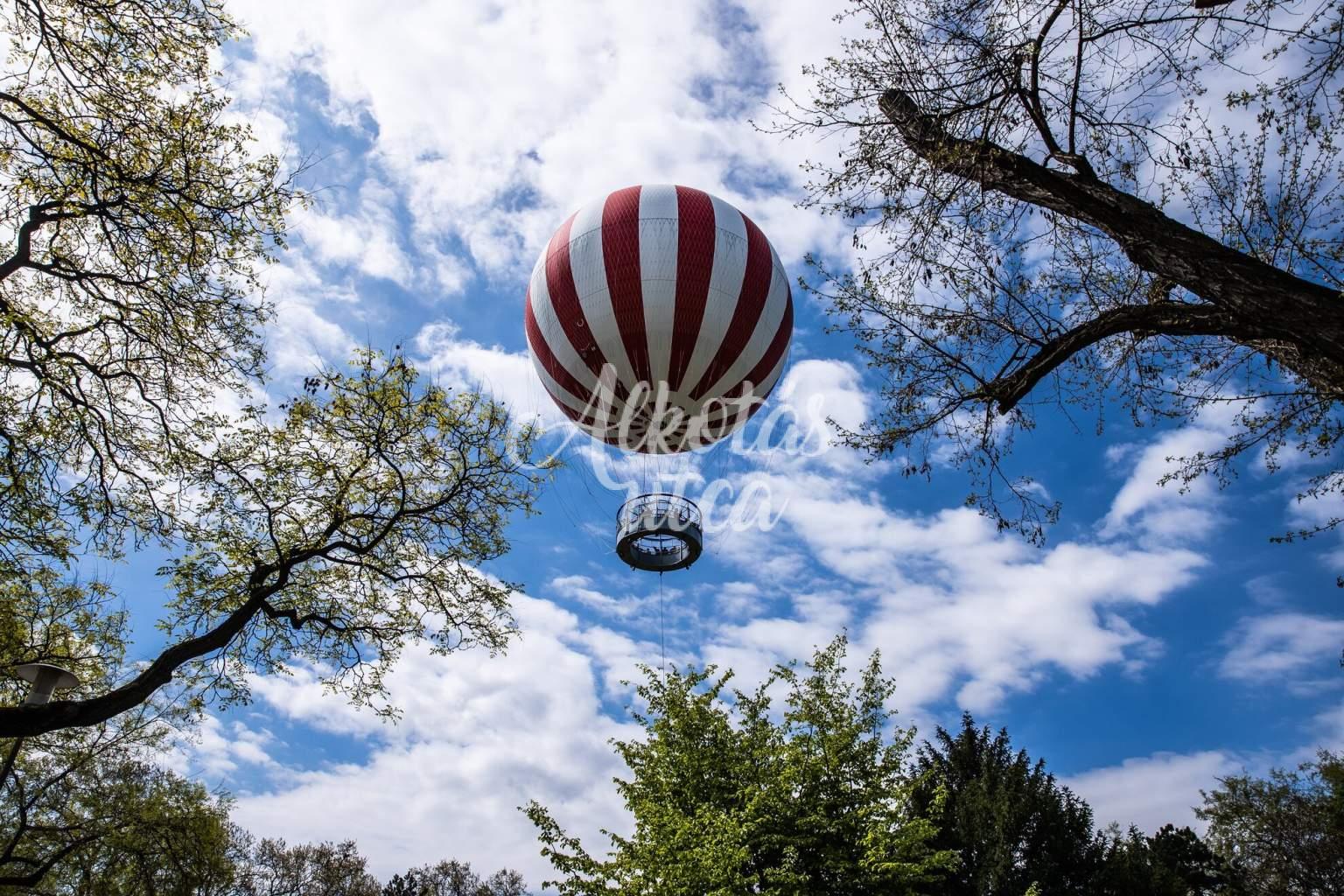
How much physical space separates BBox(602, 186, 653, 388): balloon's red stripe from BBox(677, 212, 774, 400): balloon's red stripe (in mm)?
1513

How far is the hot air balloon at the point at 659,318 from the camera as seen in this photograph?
58.4 ft

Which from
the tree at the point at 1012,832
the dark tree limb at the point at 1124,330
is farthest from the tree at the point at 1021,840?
the dark tree limb at the point at 1124,330

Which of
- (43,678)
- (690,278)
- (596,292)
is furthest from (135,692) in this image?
(690,278)

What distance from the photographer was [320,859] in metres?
41.3

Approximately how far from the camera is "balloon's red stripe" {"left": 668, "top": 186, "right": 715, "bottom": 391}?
17.8m

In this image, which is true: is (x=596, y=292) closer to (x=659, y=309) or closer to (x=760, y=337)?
(x=659, y=309)

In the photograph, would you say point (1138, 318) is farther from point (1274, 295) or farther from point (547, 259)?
point (547, 259)

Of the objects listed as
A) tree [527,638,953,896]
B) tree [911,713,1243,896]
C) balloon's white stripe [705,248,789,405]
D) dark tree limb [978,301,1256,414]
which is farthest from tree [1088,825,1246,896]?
dark tree limb [978,301,1256,414]

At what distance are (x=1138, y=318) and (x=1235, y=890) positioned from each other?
32787 millimetres

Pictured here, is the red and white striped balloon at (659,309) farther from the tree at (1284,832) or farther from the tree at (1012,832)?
the tree at (1284,832)

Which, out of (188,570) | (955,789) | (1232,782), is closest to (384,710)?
(188,570)

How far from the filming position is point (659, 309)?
58.0 feet

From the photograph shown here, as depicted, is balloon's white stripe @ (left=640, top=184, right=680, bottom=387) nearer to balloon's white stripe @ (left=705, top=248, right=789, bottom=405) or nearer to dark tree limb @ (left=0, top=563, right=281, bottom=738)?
balloon's white stripe @ (left=705, top=248, right=789, bottom=405)

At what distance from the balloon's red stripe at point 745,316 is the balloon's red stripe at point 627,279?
1513 millimetres
